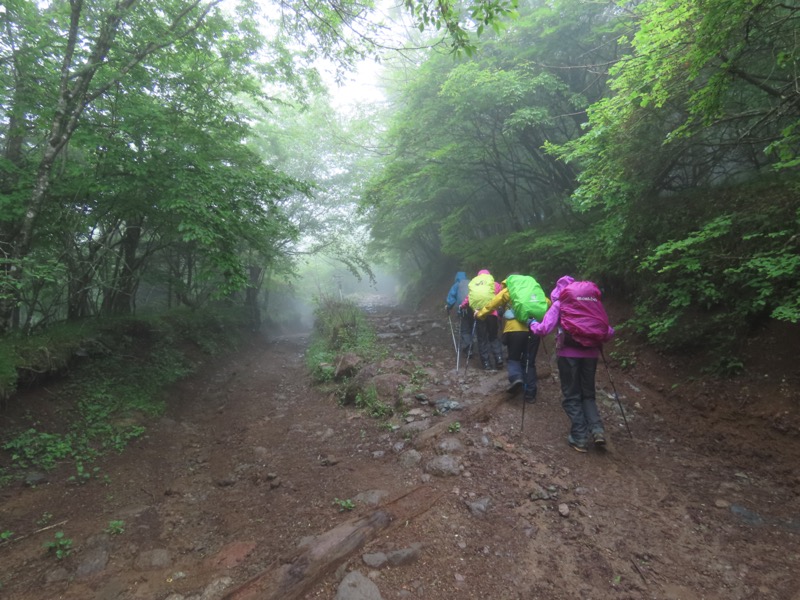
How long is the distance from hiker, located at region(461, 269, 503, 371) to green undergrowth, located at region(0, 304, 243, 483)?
20.8 ft

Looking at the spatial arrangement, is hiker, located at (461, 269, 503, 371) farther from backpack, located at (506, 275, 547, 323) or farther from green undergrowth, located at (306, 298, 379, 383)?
green undergrowth, located at (306, 298, 379, 383)

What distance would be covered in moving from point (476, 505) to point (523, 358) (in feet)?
9.41

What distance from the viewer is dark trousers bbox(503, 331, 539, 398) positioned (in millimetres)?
5566

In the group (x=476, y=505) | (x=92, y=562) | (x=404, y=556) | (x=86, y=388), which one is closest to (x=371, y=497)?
(x=404, y=556)

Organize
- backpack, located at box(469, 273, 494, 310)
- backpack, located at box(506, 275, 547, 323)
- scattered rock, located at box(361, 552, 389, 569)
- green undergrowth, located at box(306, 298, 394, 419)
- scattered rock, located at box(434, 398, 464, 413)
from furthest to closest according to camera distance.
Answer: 1. backpack, located at box(469, 273, 494, 310)
2. green undergrowth, located at box(306, 298, 394, 419)
3. scattered rock, located at box(434, 398, 464, 413)
4. backpack, located at box(506, 275, 547, 323)
5. scattered rock, located at box(361, 552, 389, 569)

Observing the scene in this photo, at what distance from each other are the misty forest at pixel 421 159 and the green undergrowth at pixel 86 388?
4 centimetres

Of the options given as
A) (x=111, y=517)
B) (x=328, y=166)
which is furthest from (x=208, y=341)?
(x=328, y=166)

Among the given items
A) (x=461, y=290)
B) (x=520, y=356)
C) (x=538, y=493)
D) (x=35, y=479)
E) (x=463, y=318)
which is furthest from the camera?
(x=461, y=290)

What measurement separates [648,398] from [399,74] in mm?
13804

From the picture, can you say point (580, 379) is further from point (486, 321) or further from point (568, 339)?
point (486, 321)

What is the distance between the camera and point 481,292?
7055 mm

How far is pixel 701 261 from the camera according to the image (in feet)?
16.1

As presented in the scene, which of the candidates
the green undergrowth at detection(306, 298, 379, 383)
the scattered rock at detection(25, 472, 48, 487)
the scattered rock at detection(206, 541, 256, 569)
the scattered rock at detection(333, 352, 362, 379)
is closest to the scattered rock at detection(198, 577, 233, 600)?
the scattered rock at detection(206, 541, 256, 569)

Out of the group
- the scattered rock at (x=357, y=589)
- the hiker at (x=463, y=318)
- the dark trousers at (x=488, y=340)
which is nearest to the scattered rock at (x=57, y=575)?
the scattered rock at (x=357, y=589)
